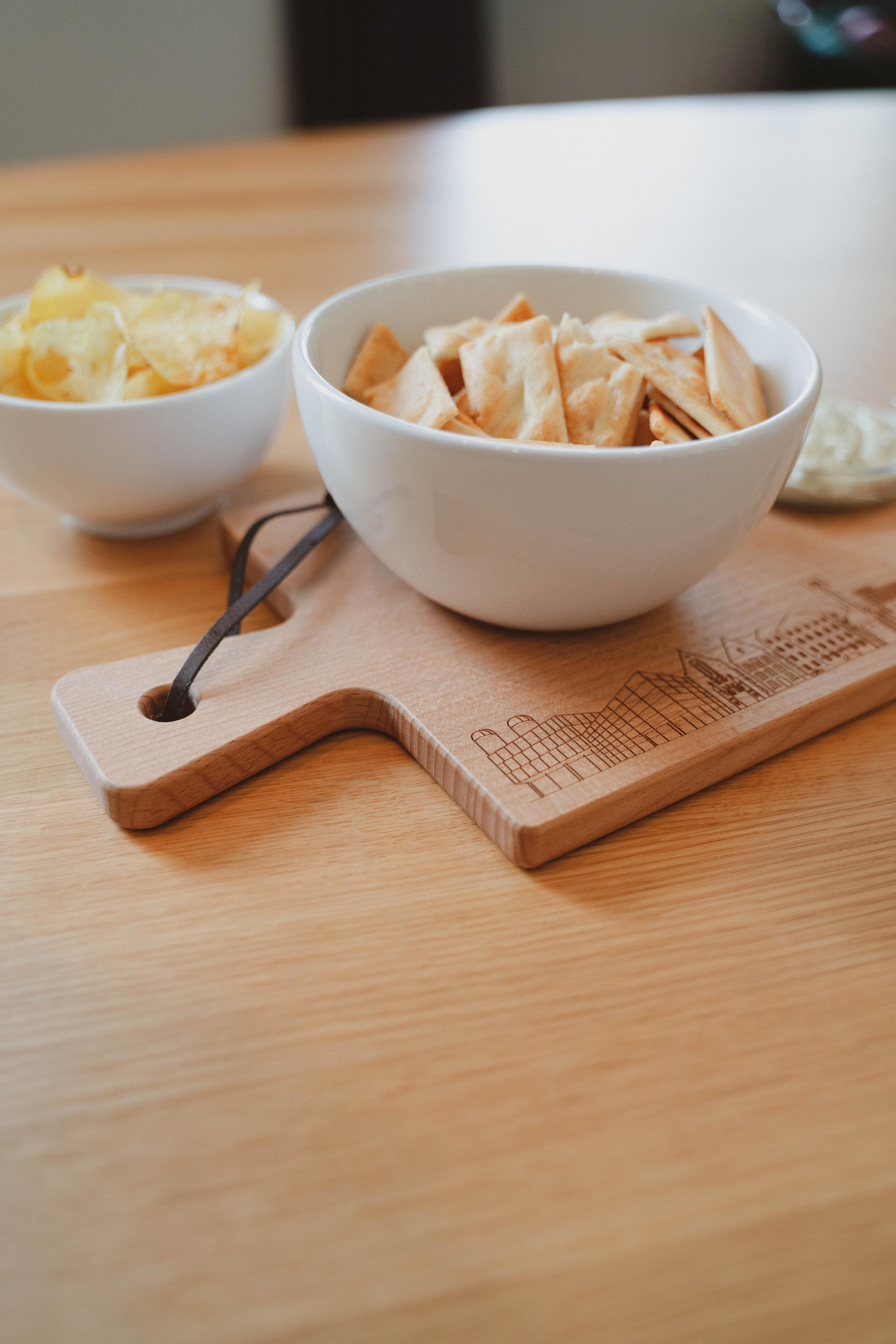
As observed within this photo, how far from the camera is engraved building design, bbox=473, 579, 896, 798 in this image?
1.84 ft

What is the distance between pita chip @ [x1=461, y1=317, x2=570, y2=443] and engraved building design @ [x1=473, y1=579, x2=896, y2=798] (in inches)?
6.7

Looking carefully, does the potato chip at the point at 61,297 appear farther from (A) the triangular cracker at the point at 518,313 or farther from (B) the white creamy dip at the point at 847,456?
(B) the white creamy dip at the point at 847,456

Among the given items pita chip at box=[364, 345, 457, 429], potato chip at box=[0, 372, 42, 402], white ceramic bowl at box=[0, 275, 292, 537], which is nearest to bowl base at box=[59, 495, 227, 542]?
white ceramic bowl at box=[0, 275, 292, 537]

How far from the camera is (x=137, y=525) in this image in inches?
31.7

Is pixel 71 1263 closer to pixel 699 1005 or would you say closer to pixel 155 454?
pixel 699 1005

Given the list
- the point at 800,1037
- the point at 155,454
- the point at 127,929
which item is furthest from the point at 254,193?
the point at 800,1037

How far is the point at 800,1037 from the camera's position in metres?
0.46

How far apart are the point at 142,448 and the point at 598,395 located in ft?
1.07

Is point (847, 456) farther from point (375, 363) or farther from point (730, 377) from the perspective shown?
point (375, 363)

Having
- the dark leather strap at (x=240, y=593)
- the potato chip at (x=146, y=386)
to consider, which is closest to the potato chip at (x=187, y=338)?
the potato chip at (x=146, y=386)

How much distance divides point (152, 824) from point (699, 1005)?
304 mm

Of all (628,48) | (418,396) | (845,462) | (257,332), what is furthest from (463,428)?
(628,48)

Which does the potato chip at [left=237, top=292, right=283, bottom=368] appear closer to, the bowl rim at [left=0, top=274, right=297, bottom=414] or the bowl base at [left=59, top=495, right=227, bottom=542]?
the bowl rim at [left=0, top=274, right=297, bottom=414]

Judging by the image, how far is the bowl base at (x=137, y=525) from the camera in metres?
0.80
